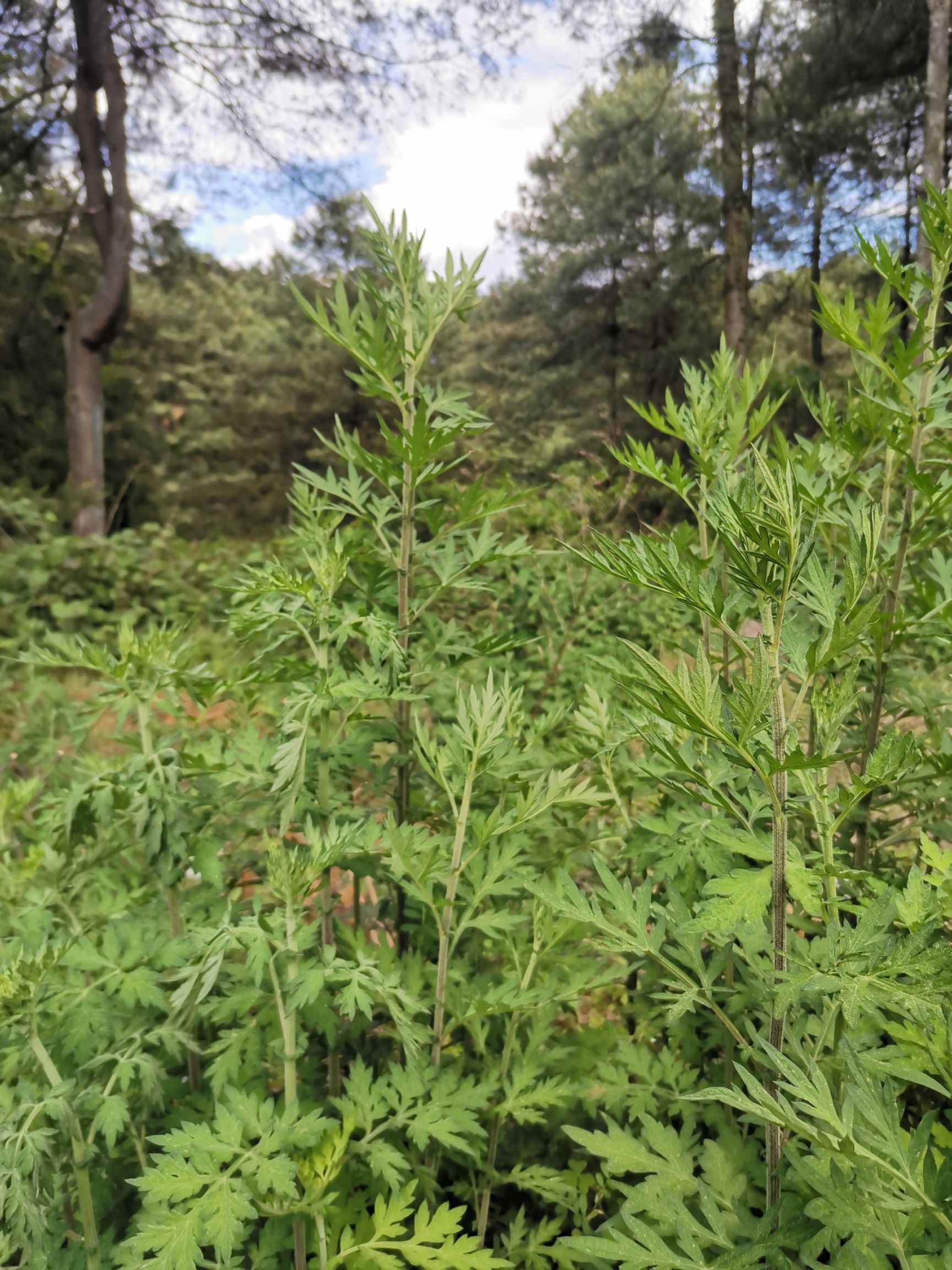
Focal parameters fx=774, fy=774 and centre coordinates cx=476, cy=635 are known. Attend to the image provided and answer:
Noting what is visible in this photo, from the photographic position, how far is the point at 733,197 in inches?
419

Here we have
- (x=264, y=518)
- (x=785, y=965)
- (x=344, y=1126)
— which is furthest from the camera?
(x=264, y=518)

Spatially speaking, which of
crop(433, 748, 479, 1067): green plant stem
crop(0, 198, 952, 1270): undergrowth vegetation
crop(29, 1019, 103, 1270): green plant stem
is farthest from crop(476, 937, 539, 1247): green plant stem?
crop(29, 1019, 103, 1270): green plant stem

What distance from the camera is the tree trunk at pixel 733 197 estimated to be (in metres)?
10.5

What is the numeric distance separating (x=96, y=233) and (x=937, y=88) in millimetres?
9786

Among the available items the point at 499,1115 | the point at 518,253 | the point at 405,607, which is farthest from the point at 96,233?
the point at 518,253

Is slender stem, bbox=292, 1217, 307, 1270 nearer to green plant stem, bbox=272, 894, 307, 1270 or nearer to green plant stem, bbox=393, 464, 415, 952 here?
green plant stem, bbox=272, 894, 307, 1270

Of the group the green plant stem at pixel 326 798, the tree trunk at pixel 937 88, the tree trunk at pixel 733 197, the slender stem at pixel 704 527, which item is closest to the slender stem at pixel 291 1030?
the green plant stem at pixel 326 798

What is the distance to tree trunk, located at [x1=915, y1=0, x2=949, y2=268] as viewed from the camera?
8.33 metres

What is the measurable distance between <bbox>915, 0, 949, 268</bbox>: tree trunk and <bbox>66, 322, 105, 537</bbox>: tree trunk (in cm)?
967

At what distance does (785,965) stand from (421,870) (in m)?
0.54

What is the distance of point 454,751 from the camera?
129 centimetres

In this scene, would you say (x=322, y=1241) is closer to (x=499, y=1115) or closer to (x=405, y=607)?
(x=499, y=1115)

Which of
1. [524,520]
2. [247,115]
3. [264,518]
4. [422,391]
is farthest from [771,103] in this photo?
[422,391]

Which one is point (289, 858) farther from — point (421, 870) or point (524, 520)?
point (524, 520)
